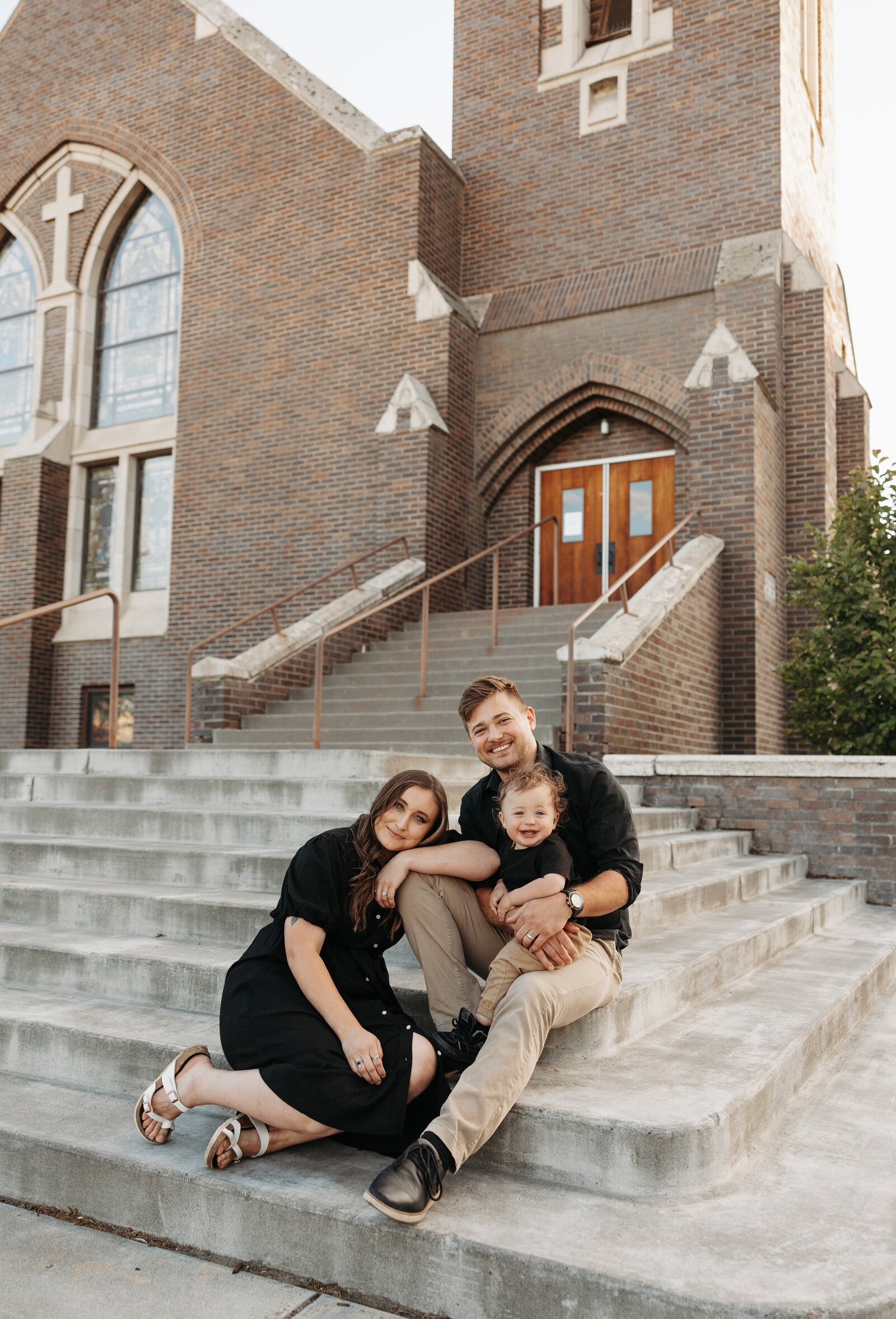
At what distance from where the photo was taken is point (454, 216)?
1331 centimetres

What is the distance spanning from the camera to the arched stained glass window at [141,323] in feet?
47.7

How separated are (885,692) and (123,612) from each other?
9958 mm

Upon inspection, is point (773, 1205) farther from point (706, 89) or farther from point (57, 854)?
point (706, 89)

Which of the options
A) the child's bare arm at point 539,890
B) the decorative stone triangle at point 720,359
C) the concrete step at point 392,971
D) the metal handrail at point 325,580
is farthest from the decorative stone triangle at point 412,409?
the child's bare arm at point 539,890

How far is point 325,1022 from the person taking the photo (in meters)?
2.79

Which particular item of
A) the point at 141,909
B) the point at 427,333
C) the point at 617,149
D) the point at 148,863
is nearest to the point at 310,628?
the point at 427,333

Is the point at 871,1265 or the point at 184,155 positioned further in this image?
the point at 184,155

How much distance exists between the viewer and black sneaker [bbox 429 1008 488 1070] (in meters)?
2.88

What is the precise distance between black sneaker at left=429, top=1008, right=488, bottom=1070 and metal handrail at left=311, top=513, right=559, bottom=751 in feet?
13.4

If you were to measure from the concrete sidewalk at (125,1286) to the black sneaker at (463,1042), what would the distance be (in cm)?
67

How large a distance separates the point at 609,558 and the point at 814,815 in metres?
5.62

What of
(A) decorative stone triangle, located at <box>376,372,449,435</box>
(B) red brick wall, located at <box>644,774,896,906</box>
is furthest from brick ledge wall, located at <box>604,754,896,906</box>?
(A) decorative stone triangle, located at <box>376,372,449,435</box>

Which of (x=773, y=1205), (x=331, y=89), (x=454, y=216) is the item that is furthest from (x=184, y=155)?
(x=773, y=1205)

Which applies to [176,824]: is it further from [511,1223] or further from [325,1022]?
[511,1223]
